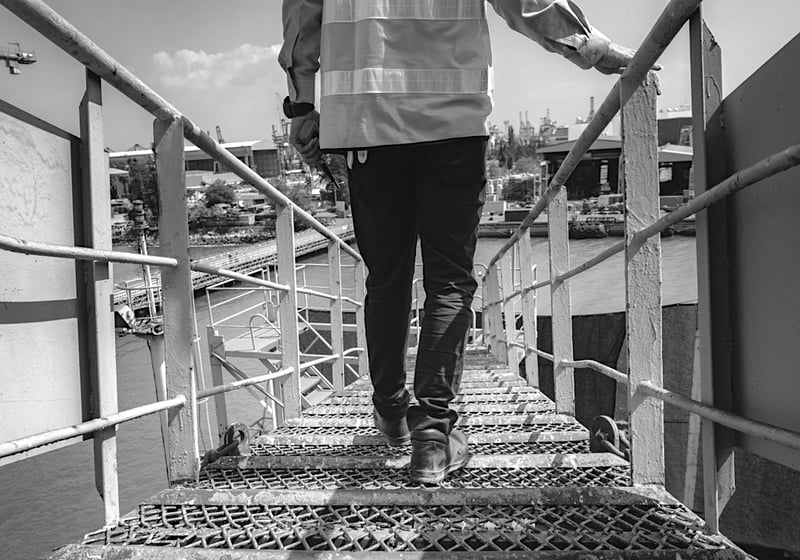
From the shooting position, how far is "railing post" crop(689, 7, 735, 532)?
3.34 ft

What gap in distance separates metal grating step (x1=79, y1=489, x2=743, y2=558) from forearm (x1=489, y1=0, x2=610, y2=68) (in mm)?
928

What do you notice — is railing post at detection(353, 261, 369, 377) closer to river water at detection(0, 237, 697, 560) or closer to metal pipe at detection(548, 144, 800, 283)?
metal pipe at detection(548, 144, 800, 283)

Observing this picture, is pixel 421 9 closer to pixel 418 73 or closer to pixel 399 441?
pixel 418 73

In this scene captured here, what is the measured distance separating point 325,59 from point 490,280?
3691mm

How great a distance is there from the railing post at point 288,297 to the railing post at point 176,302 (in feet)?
3.24

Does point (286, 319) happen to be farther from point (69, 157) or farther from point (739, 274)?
point (739, 274)

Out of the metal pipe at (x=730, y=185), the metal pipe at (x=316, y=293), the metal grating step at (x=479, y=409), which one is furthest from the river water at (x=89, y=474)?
the metal pipe at (x=730, y=185)

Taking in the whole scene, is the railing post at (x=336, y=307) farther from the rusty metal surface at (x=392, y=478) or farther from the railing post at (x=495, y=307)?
the rusty metal surface at (x=392, y=478)

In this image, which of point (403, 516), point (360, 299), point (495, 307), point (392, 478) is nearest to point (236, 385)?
point (392, 478)

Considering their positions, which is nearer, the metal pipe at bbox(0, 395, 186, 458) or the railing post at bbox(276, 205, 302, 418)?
the metal pipe at bbox(0, 395, 186, 458)

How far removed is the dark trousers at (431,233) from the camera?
5.04 ft

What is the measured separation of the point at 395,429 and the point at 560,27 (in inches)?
42.1

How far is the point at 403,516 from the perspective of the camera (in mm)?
1163

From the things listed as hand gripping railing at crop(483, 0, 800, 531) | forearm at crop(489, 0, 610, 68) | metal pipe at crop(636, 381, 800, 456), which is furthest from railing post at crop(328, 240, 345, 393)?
metal pipe at crop(636, 381, 800, 456)
